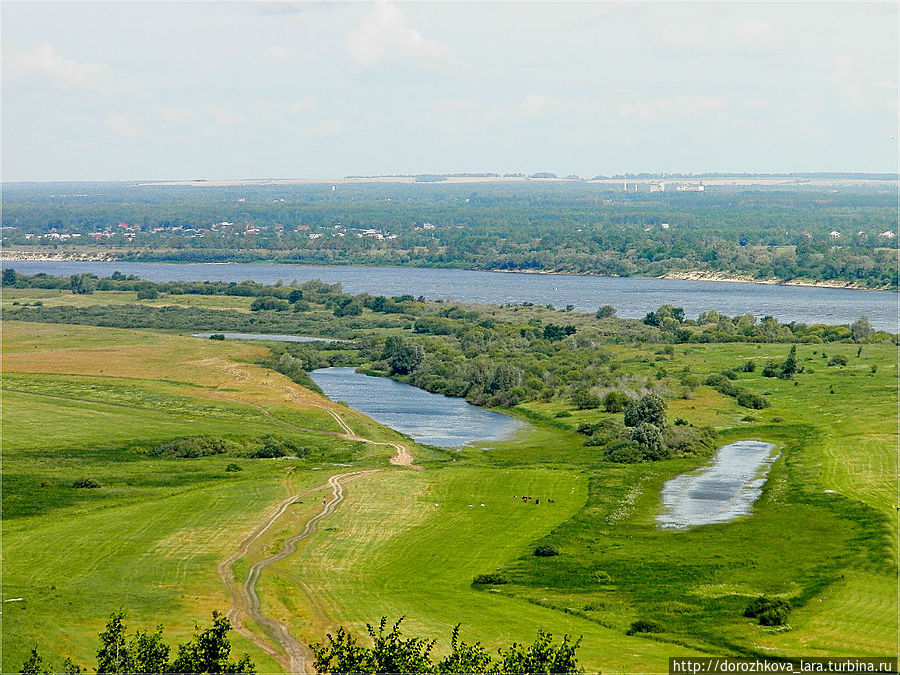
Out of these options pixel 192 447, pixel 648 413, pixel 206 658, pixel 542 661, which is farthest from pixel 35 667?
A: pixel 648 413

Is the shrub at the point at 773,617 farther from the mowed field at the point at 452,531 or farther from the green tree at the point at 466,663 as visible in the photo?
the green tree at the point at 466,663

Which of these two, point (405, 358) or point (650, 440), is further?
point (405, 358)

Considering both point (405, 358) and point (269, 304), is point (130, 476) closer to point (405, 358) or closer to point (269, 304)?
point (405, 358)

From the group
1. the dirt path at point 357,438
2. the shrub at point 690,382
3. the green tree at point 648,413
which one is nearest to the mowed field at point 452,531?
the shrub at point 690,382

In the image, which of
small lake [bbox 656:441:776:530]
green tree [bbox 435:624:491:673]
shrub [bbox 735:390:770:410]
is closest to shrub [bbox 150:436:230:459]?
small lake [bbox 656:441:776:530]

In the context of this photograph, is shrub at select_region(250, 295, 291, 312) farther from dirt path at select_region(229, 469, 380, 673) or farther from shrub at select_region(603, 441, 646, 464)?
dirt path at select_region(229, 469, 380, 673)
